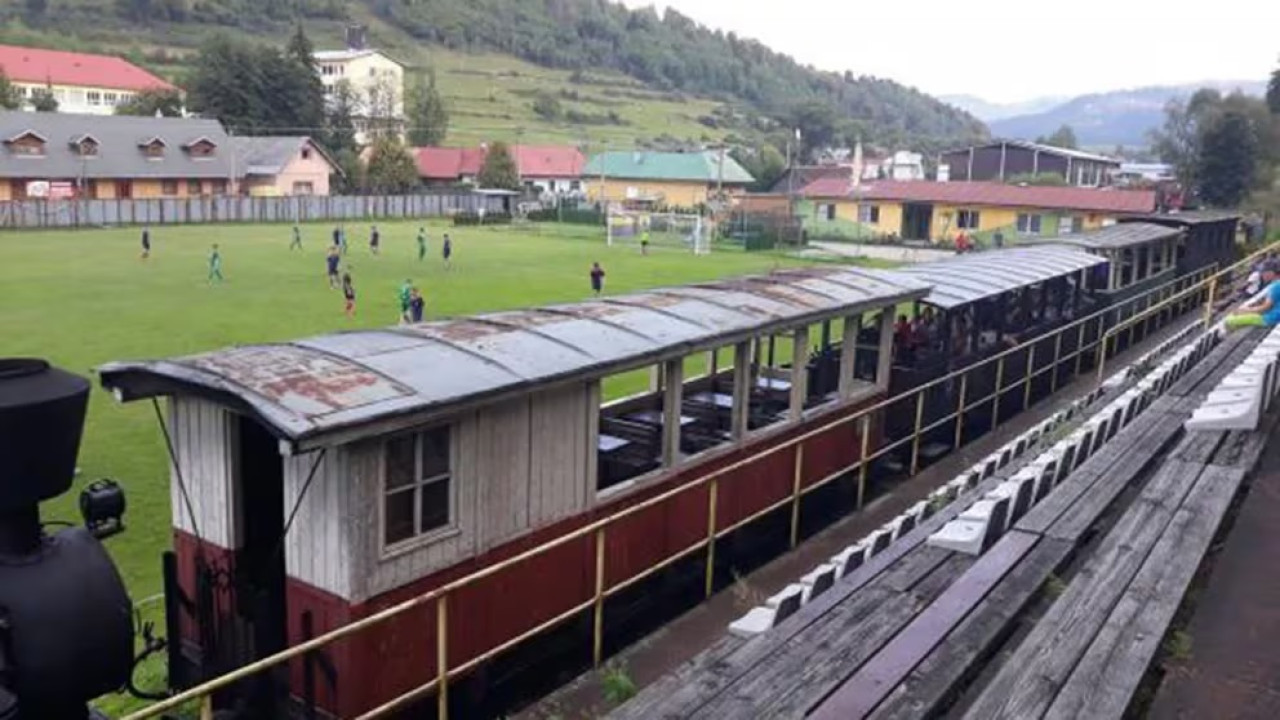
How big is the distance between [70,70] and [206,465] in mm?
125926

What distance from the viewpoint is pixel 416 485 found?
7645 mm

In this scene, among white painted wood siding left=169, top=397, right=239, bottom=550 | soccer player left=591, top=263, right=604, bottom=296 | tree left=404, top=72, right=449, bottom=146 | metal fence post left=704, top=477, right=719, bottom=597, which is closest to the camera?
white painted wood siding left=169, top=397, right=239, bottom=550

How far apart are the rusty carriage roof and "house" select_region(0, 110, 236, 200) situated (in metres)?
68.1

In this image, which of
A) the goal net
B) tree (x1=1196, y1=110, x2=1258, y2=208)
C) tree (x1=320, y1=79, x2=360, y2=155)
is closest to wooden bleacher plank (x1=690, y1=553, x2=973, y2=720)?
the goal net

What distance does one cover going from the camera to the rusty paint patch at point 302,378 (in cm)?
704

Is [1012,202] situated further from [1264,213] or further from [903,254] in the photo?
[1264,213]

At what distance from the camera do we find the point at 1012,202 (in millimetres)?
58344

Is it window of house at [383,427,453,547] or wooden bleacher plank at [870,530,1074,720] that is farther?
window of house at [383,427,453,547]

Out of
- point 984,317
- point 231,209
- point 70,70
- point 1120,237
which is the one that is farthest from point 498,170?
point 984,317

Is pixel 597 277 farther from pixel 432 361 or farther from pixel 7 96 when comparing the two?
pixel 7 96

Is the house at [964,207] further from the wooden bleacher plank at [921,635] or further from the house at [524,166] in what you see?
the wooden bleacher plank at [921,635]

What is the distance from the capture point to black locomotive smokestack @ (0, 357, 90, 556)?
390 cm

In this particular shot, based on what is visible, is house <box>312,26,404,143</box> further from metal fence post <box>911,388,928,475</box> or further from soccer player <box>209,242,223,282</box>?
metal fence post <box>911,388,928,475</box>

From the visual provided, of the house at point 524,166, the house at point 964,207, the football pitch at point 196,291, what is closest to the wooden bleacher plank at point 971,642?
the football pitch at point 196,291
